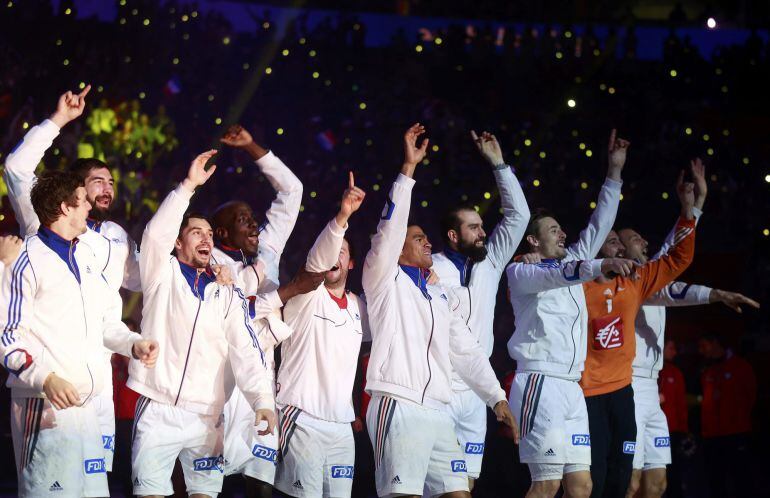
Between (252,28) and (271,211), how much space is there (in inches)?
368

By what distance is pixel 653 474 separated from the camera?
8.34m

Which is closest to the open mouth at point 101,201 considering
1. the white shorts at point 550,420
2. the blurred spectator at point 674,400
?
the white shorts at point 550,420

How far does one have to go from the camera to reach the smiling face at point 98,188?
5.98 meters

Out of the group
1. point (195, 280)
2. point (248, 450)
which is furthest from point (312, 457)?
point (195, 280)

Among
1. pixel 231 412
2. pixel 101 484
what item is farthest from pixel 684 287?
pixel 101 484

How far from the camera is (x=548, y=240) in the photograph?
759cm

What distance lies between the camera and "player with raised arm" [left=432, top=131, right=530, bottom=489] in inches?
277

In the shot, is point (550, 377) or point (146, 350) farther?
point (550, 377)

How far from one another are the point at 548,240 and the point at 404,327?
6.10 feet

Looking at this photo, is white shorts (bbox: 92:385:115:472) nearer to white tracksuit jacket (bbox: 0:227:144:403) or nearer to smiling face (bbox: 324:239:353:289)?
white tracksuit jacket (bbox: 0:227:144:403)

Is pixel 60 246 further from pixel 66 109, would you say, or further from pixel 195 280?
pixel 66 109

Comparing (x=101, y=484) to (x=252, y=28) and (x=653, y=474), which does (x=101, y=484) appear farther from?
(x=252, y=28)

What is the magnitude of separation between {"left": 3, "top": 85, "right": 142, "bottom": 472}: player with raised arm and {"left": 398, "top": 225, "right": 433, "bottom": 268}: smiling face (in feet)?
5.48

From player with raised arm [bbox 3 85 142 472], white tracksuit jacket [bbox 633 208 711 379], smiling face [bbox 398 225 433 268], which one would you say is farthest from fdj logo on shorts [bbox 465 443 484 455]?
player with raised arm [bbox 3 85 142 472]
